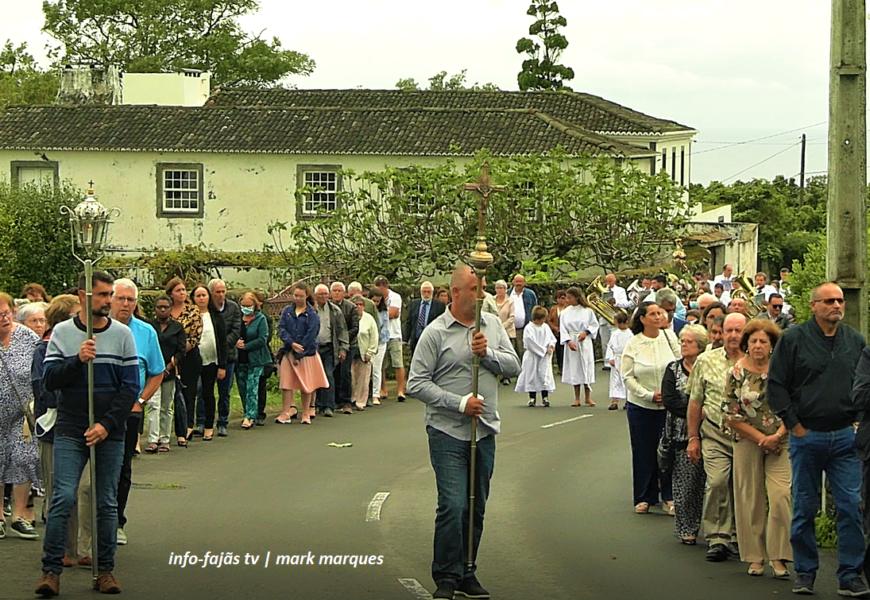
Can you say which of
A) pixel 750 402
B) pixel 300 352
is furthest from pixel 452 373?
pixel 300 352

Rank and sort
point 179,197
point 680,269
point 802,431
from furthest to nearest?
point 179,197 → point 680,269 → point 802,431

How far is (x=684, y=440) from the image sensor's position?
1239 cm

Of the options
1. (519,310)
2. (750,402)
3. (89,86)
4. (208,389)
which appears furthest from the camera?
(89,86)

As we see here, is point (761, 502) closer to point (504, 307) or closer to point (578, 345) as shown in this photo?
point (578, 345)

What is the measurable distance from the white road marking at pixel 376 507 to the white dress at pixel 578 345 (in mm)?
9032

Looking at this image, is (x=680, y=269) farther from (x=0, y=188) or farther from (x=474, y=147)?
(x=0, y=188)

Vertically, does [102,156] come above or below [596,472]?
above

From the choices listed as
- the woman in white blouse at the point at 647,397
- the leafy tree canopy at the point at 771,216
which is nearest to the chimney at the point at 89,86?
the leafy tree canopy at the point at 771,216

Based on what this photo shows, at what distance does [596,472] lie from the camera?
16.2m

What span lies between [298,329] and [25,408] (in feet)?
28.5

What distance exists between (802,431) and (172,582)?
462 cm

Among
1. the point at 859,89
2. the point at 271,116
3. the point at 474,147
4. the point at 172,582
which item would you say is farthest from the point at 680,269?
the point at 172,582

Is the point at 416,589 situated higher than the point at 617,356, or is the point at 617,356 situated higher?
the point at 617,356

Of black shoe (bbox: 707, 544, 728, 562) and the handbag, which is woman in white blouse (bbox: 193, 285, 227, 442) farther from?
black shoe (bbox: 707, 544, 728, 562)
